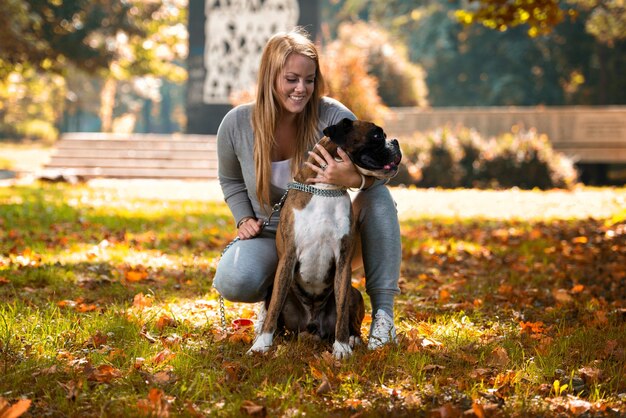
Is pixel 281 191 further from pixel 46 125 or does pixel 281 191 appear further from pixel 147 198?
pixel 46 125

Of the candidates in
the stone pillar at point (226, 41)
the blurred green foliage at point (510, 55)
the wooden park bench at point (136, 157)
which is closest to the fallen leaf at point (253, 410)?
the wooden park bench at point (136, 157)

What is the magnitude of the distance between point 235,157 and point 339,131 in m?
0.98

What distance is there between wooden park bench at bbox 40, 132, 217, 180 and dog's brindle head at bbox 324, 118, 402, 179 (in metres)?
15.0

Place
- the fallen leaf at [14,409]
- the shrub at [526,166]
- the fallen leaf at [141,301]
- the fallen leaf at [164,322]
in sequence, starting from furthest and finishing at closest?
the shrub at [526,166]
the fallen leaf at [141,301]
the fallen leaf at [164,322]
the fallen leaf at [14,409]

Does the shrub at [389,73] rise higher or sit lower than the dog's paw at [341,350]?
higher

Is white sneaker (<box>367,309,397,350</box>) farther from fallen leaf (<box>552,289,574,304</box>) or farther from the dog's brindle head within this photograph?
fallen leaf (<box>552,289,574,304</box>)

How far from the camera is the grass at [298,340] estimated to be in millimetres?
3164

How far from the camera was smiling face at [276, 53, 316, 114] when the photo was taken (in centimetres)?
397

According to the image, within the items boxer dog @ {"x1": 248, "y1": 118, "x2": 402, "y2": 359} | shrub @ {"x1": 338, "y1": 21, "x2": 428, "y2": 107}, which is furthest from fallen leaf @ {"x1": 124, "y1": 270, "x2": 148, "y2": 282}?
shrub @ {"x1": 338, "y1": 21, "x2": 428, "y2": 107}

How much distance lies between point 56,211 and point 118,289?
516 cm

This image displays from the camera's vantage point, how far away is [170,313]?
4.80 meters

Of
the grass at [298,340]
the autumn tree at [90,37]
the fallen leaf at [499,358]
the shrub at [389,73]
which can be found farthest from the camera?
the shrub at [389,73]

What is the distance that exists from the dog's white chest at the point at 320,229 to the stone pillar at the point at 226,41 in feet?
64.5

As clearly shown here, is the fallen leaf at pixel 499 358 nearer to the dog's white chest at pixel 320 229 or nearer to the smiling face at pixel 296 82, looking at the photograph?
the dog's white chest at pixel 320 229
